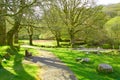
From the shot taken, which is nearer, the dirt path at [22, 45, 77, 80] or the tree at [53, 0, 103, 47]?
the dirt path at [22, 45, 77, 80]

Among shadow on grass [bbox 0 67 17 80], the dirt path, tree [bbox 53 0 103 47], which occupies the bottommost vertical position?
the dirt path

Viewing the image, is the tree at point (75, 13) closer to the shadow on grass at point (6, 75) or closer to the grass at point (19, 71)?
the grass at point (19, 71)

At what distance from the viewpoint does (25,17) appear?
23.2 meters

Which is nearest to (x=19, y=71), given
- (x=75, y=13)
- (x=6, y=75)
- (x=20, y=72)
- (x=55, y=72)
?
(x=20, y=72)

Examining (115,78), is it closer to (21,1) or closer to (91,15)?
(21,1)

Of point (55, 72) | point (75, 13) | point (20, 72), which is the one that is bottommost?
point (55, 72)

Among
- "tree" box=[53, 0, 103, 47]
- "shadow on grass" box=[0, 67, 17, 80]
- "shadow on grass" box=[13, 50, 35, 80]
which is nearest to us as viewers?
"shadow on grass" box=[0, 67, 17, 80]

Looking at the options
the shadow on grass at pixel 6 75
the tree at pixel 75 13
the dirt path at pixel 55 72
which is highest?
the tree at pixel 75 13

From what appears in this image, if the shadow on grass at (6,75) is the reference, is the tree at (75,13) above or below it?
above

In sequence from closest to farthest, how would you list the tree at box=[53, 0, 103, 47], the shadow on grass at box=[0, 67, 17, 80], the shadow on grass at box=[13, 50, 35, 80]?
the shadow on grass at box=[0, 67, 17, 80] < the shadow on grass at box=[13, 50, 35, 80] < the tree at box=[53, 0, 103, 47]

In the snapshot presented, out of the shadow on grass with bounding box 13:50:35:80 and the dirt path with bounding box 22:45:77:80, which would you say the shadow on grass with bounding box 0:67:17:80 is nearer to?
the shadow on grass with bounding box 13:50:35:80

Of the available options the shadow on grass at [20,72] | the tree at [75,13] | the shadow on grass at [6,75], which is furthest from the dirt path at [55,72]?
the tree at [75,13]

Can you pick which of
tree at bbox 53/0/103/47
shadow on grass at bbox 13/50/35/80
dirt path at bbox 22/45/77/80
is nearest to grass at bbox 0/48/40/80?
shadow on grass at bbox 13/50/35/80

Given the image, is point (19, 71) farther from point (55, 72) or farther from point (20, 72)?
point (55, 72)
